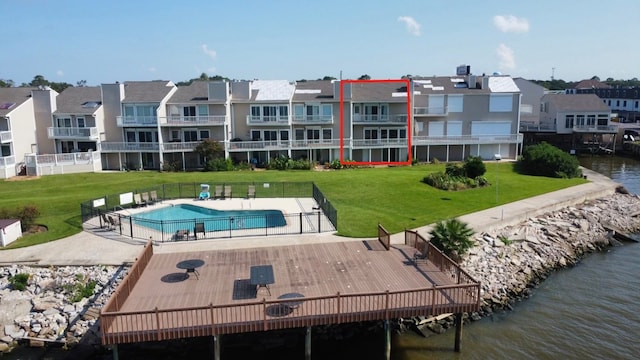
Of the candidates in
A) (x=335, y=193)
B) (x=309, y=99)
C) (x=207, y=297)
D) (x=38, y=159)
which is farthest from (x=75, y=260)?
(x=309, y=99)

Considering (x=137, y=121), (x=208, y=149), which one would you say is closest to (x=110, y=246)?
(x=208, y=149)

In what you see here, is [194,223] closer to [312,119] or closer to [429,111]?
[312,119]

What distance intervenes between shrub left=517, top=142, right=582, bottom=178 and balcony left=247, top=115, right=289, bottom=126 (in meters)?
23.2

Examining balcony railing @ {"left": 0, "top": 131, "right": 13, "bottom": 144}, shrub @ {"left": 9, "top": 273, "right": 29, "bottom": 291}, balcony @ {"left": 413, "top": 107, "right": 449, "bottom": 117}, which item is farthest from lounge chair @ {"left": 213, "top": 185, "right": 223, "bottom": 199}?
balcony @ {"left": 413, "top": 107, "right": 449, "bottom": 117}

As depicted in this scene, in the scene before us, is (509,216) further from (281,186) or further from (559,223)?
(281,186)

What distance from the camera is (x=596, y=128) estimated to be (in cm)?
6481

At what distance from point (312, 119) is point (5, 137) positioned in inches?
1106

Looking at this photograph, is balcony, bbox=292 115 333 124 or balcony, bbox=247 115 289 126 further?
balcony, bbox=292 115 333 124

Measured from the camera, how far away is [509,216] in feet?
99.3

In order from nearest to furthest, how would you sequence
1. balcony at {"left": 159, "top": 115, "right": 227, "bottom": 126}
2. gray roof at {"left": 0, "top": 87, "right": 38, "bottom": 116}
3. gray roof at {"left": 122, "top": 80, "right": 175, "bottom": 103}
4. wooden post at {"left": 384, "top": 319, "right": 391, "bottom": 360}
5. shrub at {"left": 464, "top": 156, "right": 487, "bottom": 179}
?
wooden post at {"left": 384, "top": 319, "right": 391, "bottom": 360} < shrub at {"left": 464, "top": 156, "right": 487, "bottom": 179} < gray roof at {"left": 0, "top": 87, "right": 38, "bottom": 116} < balcony at {"left": 159, "top": 115, "right": 227, "bottom": 126} < gray roof at {"left": 122, "top": 80, "right": 175, "bottom": 103}

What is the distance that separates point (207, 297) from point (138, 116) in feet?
121

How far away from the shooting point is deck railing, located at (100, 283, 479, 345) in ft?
49.7

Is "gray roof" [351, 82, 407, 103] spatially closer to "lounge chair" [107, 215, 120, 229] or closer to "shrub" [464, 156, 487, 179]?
"shrub" [464, 156, 487, 179]

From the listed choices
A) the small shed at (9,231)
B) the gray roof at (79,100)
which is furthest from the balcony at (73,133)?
the small shed at (9,231)
